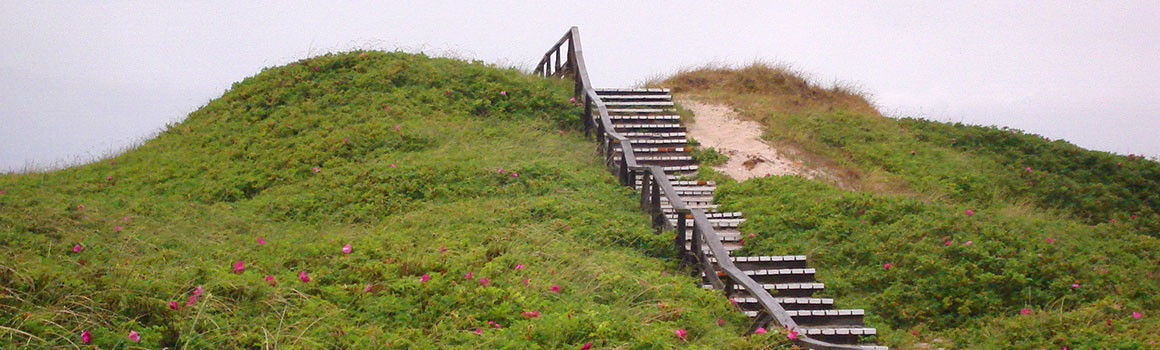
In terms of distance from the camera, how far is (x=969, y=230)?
31.0 feet

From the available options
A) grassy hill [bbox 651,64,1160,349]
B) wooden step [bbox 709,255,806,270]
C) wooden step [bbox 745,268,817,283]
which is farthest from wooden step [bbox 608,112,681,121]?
wooden step [bbox 745,268,817,283]

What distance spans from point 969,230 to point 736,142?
5.73m

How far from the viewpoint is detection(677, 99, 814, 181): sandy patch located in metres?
13.3

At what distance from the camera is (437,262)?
257 inches

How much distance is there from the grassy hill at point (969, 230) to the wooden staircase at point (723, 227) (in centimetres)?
25

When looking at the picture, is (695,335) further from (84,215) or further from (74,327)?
(84,215)

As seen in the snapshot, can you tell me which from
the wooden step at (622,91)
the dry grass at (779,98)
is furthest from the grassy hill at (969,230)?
the wooden step at (622,91)

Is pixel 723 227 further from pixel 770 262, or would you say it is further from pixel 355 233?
pixel 355 233

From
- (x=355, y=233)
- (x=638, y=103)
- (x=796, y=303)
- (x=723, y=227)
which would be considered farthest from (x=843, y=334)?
(x=638, y=103)

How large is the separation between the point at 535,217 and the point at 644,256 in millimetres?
1412

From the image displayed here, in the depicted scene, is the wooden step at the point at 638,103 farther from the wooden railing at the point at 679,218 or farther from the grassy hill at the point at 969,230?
the grassy hill at the point at 969,230

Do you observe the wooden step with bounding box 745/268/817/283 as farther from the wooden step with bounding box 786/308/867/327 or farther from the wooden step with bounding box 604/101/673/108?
the wooden step with bounding box 604/101/673/108

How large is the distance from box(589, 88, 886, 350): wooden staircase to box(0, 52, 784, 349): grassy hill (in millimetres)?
926

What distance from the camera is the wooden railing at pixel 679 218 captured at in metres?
6.73
